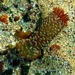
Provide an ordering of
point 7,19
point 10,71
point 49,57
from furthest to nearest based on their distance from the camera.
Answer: point 7,19
point 49,57
point 10,71

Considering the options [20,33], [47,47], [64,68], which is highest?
[20,33]

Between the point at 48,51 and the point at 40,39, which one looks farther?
the point at 48,51

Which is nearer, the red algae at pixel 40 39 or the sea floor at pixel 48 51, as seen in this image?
the red algae at pixel 40 39

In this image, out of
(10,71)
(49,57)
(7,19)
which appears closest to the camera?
(10,71)

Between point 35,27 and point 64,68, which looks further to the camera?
point 35,27

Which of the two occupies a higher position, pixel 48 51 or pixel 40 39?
pixel 40 39

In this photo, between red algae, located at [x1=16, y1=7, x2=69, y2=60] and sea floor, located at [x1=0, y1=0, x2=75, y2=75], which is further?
sea floor, located at [x1=0, y1=0, x2=75, y2=75]

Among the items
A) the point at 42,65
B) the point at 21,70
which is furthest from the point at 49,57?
the point at 21,70

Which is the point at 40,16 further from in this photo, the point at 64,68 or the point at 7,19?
the point at 64,68
